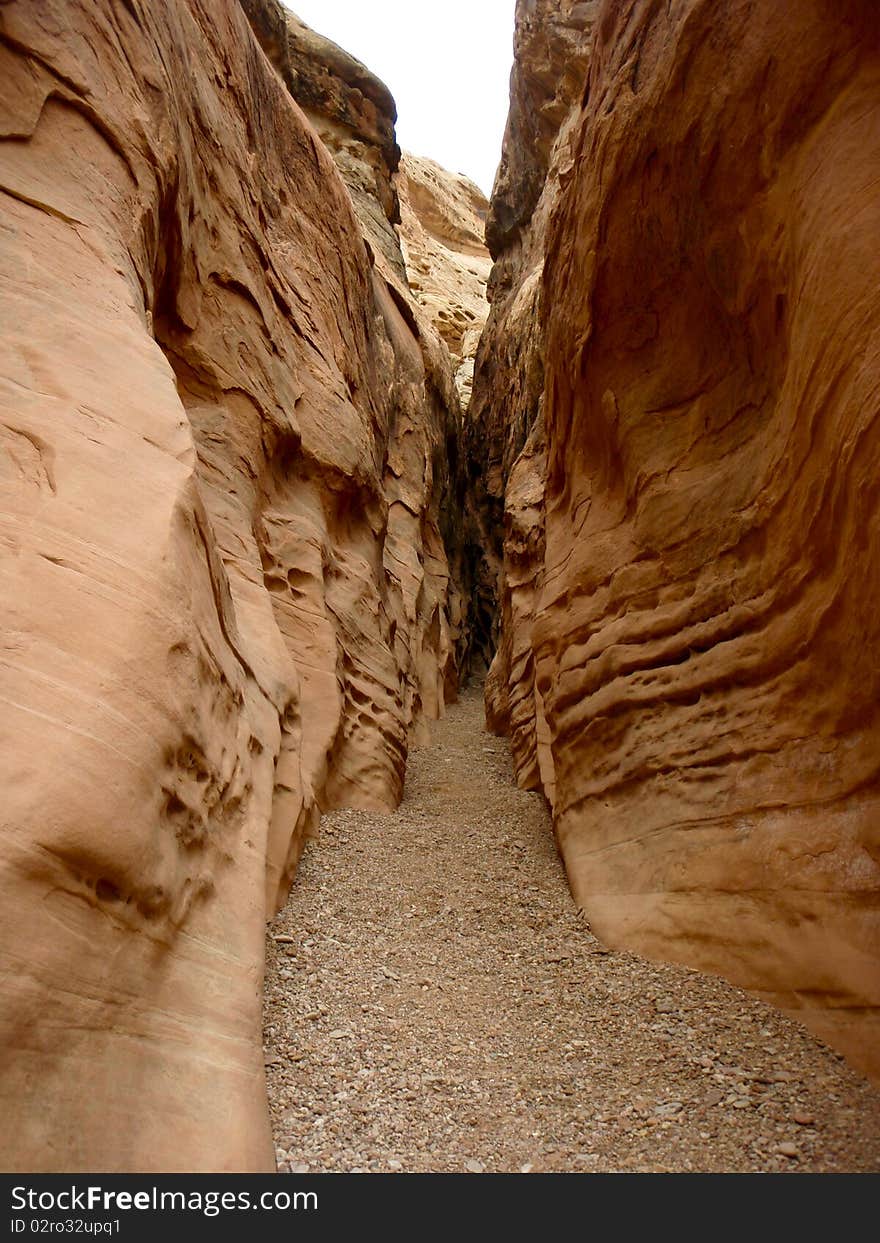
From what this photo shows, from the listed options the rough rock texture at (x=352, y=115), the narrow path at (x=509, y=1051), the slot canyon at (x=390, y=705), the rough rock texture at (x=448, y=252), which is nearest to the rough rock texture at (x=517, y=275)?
the rough rock texture at (x=352, y=115)

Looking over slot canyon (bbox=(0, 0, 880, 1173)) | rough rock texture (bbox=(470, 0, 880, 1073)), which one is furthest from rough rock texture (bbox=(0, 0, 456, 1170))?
rough rock texture (bbox=(470, 0, 880, 1073))

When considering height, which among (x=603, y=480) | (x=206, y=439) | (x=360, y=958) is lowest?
(x=360, y=958)

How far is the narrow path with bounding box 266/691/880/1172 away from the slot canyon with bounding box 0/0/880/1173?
0.9 inches

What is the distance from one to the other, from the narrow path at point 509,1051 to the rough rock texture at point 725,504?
1.11ft

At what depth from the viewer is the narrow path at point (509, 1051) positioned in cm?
310

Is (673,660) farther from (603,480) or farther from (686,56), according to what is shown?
(686,56)

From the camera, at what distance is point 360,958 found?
15.1ft

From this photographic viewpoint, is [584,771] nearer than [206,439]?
Yes

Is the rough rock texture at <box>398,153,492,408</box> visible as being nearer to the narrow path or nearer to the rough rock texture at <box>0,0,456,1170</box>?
the rough rock texture at <box>0,0,456,1170</box>

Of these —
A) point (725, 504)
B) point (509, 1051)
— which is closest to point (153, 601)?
point (509, 1051)

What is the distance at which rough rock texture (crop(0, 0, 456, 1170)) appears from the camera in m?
2.56

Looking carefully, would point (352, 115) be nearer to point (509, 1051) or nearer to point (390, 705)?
point (390, 705)

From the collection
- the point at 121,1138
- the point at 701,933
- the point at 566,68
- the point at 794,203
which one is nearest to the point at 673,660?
the point at 701,933

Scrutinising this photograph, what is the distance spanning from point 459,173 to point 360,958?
38.4 m
